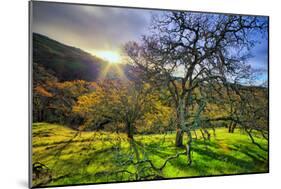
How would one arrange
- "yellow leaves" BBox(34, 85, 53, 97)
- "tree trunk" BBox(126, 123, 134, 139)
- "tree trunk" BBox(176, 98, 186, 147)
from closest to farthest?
"yellow leaves" BBox(34, 85, 53, 97), "tree trunk" BBox(126, 123, 134, 139), "tree trunk" BBox(176, 98, 186, 147)

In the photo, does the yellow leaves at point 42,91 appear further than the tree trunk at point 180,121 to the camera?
No

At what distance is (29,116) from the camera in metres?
3.66

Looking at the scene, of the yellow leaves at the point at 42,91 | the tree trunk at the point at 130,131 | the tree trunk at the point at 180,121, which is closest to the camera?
the yellow leaves at the point at 42,91

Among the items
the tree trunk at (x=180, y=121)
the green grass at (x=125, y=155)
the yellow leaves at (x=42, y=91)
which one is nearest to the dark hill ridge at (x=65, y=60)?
the yellow leaves at (x=42, y=91)

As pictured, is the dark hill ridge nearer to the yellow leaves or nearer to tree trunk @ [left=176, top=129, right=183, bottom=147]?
the yellow leaves

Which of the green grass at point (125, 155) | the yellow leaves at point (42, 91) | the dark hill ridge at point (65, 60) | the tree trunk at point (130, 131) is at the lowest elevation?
the green grass at point (125, 155)

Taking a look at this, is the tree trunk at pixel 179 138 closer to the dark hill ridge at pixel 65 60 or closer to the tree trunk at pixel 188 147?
the tree trunk at pixel 188 147

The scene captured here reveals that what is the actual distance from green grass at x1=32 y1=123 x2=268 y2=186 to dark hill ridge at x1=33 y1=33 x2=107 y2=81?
503 mm

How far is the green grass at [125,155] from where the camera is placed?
147 inches

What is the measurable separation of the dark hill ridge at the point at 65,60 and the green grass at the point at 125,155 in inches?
19.8

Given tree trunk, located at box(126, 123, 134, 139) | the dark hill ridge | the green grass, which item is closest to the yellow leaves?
the dark hill ridge

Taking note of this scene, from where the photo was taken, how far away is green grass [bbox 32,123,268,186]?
372cm
